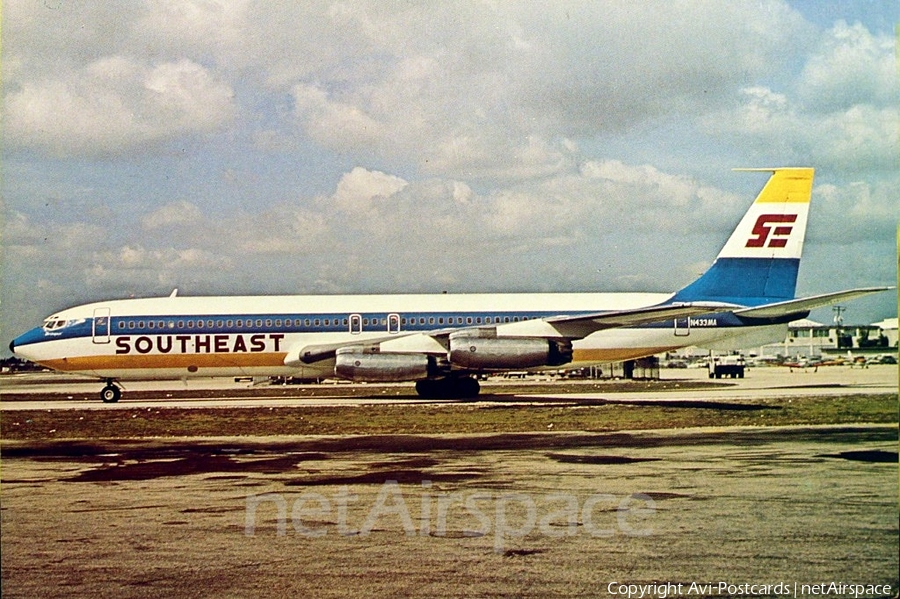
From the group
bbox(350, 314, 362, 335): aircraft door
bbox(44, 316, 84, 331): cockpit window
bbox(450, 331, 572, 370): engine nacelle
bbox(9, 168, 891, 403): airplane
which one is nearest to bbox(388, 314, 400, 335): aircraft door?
bbox(9, 168, 891, 403): airplane

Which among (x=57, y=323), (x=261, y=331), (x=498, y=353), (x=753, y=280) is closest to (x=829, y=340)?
(x=753, y=280)

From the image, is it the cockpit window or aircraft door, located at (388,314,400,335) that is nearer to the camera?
the cockpit window

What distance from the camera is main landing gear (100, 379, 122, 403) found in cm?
2742

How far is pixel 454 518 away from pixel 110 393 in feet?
74.2

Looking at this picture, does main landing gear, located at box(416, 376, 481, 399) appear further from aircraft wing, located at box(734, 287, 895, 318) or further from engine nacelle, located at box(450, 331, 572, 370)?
aircraft wing, located at box(734, 287, 895, 318)

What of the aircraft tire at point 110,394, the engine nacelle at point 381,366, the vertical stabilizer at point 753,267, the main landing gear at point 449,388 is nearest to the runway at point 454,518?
the engine nacelle at point 381,366

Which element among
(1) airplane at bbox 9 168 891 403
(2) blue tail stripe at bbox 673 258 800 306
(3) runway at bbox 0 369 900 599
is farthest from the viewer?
(2) blue tail stripe at bbox 673 258 800 306

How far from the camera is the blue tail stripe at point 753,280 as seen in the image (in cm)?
2686

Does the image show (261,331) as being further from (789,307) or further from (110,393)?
(789,307)

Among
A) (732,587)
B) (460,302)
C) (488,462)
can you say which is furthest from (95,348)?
(732,587)

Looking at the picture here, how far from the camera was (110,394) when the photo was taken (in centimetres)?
2752

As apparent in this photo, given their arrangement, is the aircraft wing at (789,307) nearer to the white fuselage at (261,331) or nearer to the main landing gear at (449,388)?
the white fuselage at (261,331)

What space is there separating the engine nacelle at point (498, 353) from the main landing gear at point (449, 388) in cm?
205

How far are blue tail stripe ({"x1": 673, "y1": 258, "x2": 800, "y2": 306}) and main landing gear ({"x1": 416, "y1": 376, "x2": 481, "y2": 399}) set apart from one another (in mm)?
8921
